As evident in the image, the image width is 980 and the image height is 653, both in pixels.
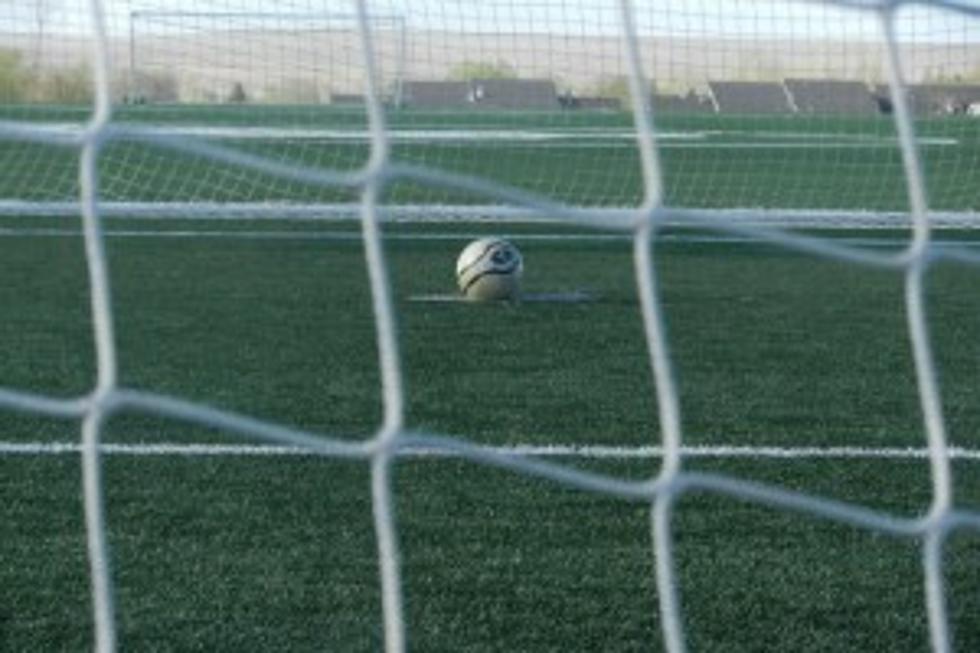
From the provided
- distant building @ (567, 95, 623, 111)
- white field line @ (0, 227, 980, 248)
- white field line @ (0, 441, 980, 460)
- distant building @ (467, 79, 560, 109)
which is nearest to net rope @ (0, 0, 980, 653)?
white field line @ (0, 441, 980, 460)

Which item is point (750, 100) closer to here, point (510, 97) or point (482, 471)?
point (510, 97)

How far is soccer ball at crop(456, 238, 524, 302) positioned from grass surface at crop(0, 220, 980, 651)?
160 mm

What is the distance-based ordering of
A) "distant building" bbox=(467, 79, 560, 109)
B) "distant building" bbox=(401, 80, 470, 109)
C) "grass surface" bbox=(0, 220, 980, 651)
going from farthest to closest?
"distant building" bbox=(467, 79, 560, 109) < "distant building" bbox=(401, 80, 470, 109) < "grass surface" bbox=(0, 220, 980, 651)

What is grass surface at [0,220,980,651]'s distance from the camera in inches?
138

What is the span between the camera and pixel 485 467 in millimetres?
4578

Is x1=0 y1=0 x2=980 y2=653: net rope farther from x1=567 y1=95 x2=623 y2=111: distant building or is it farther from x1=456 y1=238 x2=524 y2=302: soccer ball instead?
x1=567 y1=95 x2=623 y2=111: distant building

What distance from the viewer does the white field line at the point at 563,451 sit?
4.73 m

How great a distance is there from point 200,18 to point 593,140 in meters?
11.5

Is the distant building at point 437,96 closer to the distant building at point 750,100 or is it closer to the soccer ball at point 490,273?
the distant building at point 750,100

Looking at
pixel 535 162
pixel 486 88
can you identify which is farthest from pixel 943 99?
pixel 535 162

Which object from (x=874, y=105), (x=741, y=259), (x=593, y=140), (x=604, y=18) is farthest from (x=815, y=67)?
(x=593, y=140)

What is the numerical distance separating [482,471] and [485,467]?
36 mm

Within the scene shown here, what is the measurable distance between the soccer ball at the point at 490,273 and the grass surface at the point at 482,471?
160 mm

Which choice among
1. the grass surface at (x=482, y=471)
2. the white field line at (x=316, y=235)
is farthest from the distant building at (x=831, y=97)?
the grass surface at (x=482, y=471)
